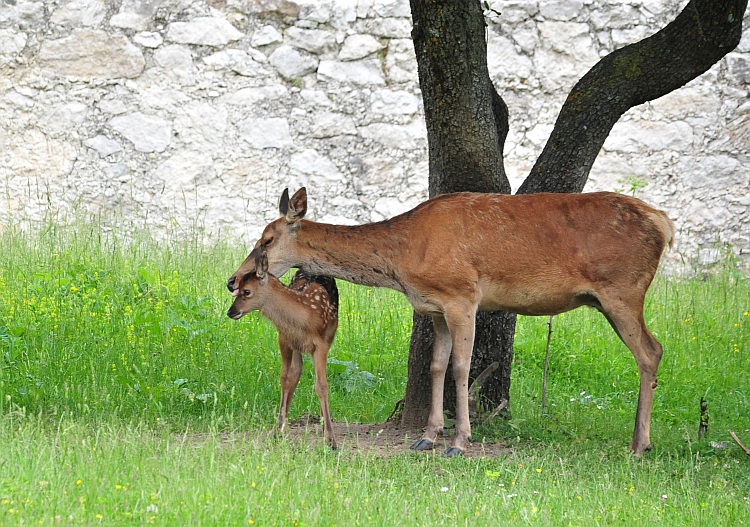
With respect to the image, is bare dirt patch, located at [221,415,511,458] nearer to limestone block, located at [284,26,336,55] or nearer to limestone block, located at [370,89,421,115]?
limestone block, located at [370,89,421,115]

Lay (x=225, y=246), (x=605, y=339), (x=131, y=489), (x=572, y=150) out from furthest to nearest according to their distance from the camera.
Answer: (x=225, y=246), (x=605, y=339), (x=572, y=150), (x=131, y=489)

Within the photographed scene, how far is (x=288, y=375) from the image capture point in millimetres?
7453

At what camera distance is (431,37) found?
714cm

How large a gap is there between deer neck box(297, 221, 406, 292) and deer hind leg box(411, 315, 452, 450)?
1.44ft

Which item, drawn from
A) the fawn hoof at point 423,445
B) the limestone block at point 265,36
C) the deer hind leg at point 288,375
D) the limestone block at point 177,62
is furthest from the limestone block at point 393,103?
the fawn hoof at point 423,445

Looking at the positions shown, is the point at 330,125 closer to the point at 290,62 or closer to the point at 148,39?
the point at 290,62

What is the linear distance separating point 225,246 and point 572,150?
5312 mm

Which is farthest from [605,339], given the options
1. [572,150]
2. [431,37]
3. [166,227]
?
[166,227]

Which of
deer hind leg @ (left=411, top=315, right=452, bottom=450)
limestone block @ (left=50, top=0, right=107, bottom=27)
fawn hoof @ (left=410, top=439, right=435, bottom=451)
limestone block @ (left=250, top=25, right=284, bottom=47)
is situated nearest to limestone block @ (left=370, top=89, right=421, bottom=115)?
limestone block @ (left=250, top=25, right=284, bottom=47)

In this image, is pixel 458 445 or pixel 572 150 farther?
pixel 572 150

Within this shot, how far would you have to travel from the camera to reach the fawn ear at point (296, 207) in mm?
7150

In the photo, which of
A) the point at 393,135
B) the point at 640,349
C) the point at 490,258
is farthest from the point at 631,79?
the point at 393,135

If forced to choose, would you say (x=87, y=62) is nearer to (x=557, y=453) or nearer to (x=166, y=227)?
(x=166, y=227)

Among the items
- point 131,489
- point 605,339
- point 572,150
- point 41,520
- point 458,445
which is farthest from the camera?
point 605,339
